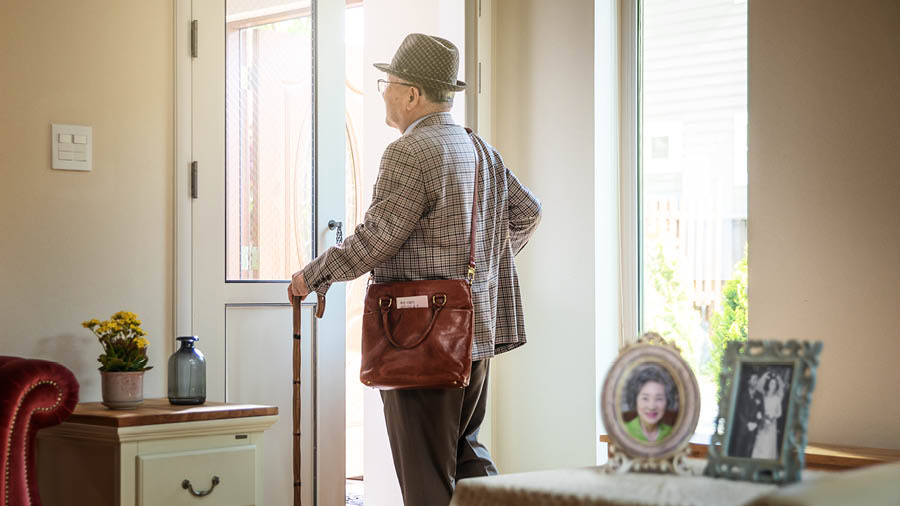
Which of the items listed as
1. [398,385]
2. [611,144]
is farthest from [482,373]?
[611,144]

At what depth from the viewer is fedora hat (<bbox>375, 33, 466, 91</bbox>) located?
2408 millimetres

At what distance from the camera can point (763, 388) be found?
109 cm

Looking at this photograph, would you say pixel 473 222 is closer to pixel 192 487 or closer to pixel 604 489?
pixel 192 487

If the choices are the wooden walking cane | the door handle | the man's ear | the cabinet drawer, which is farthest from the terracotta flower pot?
the man's ear

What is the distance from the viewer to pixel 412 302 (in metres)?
2.24

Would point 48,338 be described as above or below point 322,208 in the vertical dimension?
below

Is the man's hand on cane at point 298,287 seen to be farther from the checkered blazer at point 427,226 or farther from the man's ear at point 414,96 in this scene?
the man's ear at point 414,96

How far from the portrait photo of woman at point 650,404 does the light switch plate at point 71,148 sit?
6.32 feet

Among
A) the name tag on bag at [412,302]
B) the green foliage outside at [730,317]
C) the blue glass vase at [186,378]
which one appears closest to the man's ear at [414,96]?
the name tag on bag at [412,302]

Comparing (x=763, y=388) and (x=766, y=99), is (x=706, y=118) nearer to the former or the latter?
(x=766, y=99)

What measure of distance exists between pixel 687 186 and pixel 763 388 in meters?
2.25

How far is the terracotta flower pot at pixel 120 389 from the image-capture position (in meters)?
2.36

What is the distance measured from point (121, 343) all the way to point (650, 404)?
1.72 meters

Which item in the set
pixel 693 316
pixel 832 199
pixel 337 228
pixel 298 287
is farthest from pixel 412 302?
pixel 693 316
